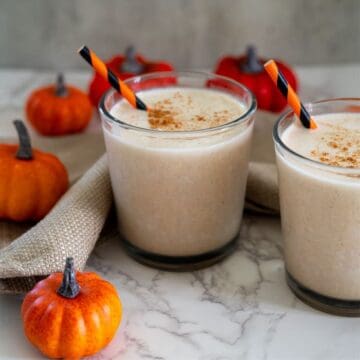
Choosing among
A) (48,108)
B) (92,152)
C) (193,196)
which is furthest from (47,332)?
(48,108)

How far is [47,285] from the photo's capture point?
107cm

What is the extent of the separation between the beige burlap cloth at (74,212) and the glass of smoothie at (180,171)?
61mm

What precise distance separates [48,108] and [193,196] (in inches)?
22.9

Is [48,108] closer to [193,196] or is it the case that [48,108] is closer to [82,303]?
[193,196]

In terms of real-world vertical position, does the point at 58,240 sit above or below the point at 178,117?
below

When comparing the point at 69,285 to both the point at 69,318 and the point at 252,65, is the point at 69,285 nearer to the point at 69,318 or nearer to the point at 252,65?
the point at 69,318

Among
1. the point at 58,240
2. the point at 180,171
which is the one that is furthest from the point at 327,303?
the point at 58,240

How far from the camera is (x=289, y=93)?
117 cm

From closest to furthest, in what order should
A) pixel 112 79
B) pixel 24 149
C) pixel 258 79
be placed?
pixel 112 79 → pixel 24 149 → pixel 258 79

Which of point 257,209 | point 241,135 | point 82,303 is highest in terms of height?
point 241,135

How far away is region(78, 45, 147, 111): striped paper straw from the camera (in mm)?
1219

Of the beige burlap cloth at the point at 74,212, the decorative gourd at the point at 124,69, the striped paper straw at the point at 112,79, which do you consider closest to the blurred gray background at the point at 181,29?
the decorative gourd at the point at 124,69

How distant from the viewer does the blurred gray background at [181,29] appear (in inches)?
76.2

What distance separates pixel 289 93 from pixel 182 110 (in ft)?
0.66
